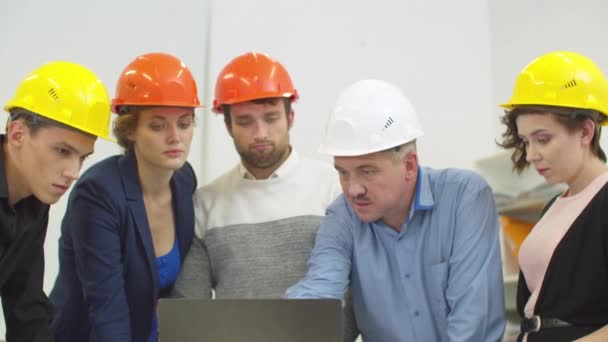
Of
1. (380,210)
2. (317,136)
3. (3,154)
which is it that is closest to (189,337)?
(380,210)

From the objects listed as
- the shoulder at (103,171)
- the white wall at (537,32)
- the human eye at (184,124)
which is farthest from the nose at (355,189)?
the white wall at (537,32)

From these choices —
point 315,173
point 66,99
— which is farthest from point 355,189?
point 66,99

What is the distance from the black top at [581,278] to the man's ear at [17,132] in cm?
132

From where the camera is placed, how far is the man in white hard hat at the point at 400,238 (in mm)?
1763

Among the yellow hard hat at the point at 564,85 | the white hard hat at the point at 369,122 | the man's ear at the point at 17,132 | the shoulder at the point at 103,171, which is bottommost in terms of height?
the shoulder at the point at 103,171

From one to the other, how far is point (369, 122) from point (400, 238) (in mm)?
322

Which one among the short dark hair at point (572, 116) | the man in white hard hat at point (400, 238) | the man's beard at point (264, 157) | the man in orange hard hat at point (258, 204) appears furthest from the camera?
the man's beard at point (264, 157)

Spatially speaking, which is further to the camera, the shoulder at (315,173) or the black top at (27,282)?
the shoulder at (315,173)

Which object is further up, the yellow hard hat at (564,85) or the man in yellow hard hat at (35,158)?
the yellow hard hat at (564,85)

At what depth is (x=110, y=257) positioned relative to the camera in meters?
1.93

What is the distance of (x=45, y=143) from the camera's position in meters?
1.79

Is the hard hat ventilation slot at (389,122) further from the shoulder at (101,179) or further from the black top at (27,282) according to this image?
the black top at (27,282)

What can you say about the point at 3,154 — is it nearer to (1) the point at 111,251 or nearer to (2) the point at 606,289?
(1) the point at 111,251

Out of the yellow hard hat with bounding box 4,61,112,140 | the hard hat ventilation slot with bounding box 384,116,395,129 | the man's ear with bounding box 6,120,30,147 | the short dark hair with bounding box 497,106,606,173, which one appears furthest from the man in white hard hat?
the man's ear with bounding box 6,120,30,147
